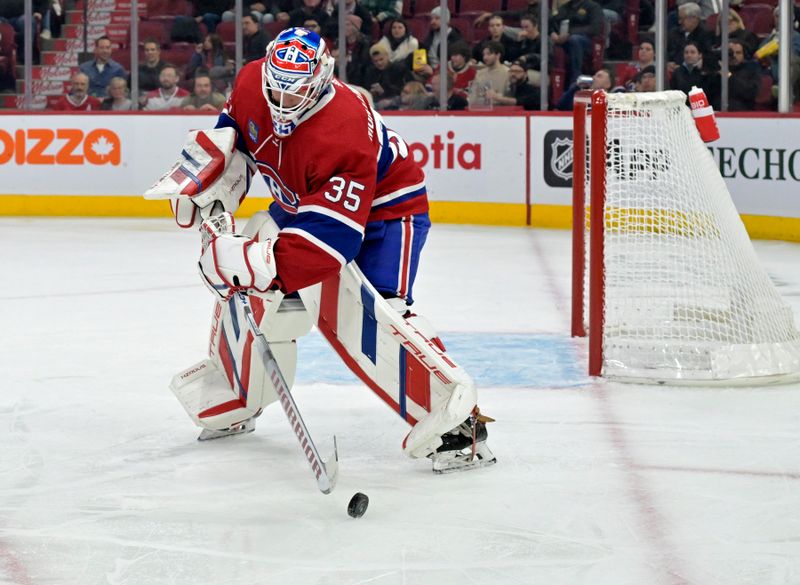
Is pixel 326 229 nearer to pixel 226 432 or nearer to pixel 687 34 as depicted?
pixel 226 432

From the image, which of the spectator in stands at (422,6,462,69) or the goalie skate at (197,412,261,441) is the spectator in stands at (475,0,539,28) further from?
the goalie skate at (197,412,261,441)

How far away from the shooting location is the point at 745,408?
12.5 ft

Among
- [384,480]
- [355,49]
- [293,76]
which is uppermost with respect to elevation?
[355,49]

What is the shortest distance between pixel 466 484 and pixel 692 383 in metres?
1.27

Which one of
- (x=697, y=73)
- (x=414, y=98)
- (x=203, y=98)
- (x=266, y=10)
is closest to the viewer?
(x=697, y=73)

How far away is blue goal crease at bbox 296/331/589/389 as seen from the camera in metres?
4.16

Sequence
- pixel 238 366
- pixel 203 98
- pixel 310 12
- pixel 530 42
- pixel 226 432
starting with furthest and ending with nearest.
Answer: pixel 203 98 < pixel 310 12 < pixel 530 42 < pixel 226 432 < pixel 238 366

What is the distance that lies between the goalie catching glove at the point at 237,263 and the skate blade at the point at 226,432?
613 millimetres

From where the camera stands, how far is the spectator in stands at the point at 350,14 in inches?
351

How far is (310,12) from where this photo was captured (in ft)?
29.6

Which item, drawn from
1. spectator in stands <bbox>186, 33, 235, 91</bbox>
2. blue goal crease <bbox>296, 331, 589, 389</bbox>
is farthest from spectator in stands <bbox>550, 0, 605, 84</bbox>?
blue goal crease <bbox>296, 331, 589, 389</bbox>

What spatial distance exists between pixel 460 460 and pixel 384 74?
239 inches

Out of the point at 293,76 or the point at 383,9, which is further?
the point at 383,9

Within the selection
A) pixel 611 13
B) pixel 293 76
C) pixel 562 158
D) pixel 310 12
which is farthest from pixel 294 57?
pixel 310 12
